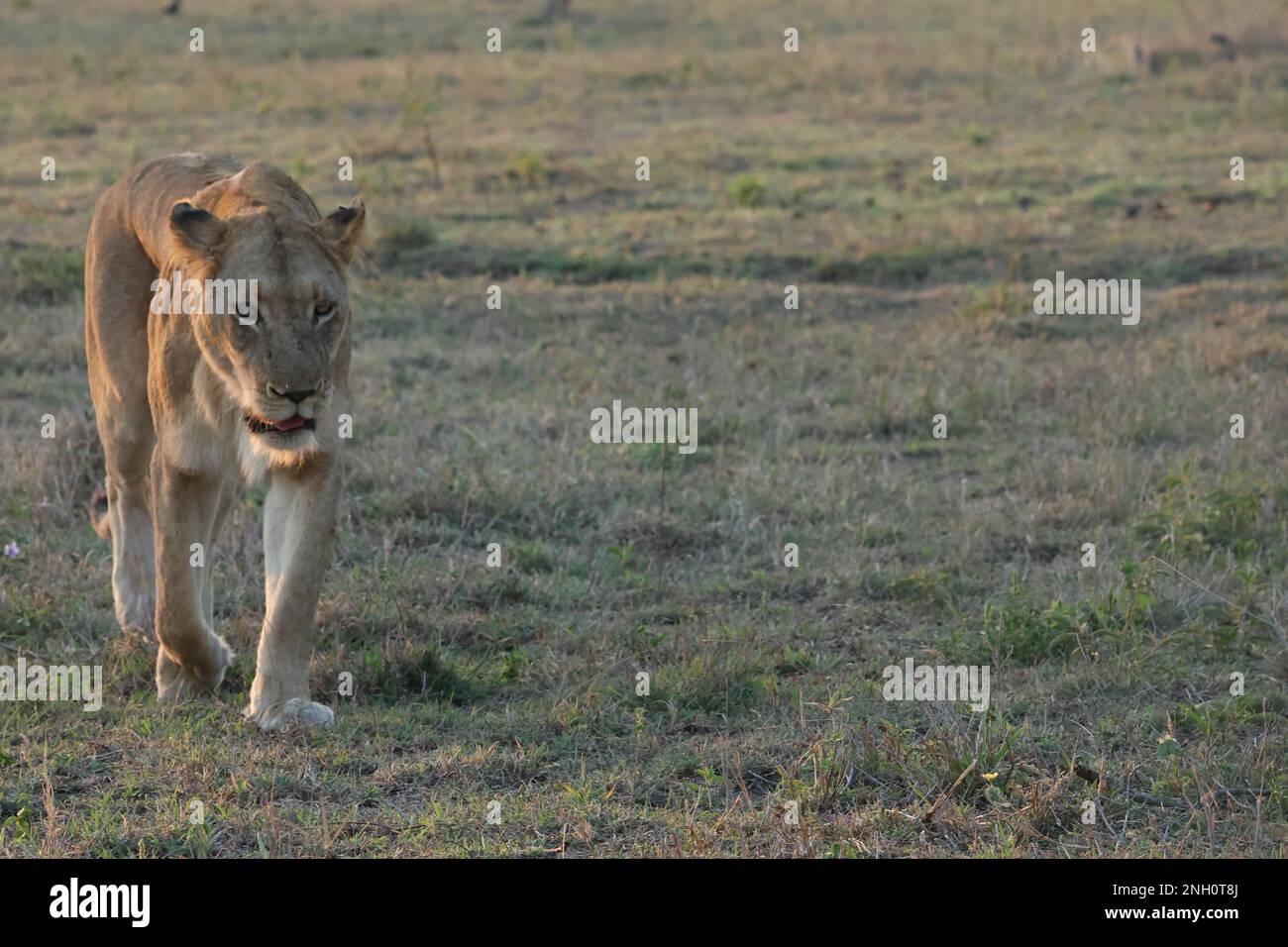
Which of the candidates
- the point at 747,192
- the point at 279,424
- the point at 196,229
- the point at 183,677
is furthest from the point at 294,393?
the point at 747,192

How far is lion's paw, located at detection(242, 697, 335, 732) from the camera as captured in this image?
15.2ft

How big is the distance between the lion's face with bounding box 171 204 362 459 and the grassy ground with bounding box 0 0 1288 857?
2.79 ft

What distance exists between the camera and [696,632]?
5422mm

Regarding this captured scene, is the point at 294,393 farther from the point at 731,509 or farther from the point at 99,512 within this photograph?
the point at 731,509

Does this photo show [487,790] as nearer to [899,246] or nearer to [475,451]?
[475,451]

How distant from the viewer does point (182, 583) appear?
478cm

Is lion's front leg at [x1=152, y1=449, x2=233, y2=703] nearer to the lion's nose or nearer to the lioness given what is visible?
the lioness

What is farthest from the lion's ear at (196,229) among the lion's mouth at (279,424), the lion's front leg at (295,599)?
the lion's front leg at (295,599)

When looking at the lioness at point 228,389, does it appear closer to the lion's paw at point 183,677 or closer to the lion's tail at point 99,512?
the lion's paw at point 183,677

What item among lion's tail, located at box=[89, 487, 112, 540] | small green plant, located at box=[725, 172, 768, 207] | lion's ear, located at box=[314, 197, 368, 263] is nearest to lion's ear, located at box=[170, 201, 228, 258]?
lion's ear, located at box=[314, 197, 368, 263]

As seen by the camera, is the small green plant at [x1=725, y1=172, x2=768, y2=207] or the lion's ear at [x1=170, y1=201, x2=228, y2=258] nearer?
the lion's ear at [x1=170, y1=201, x2=228, y2=258]
